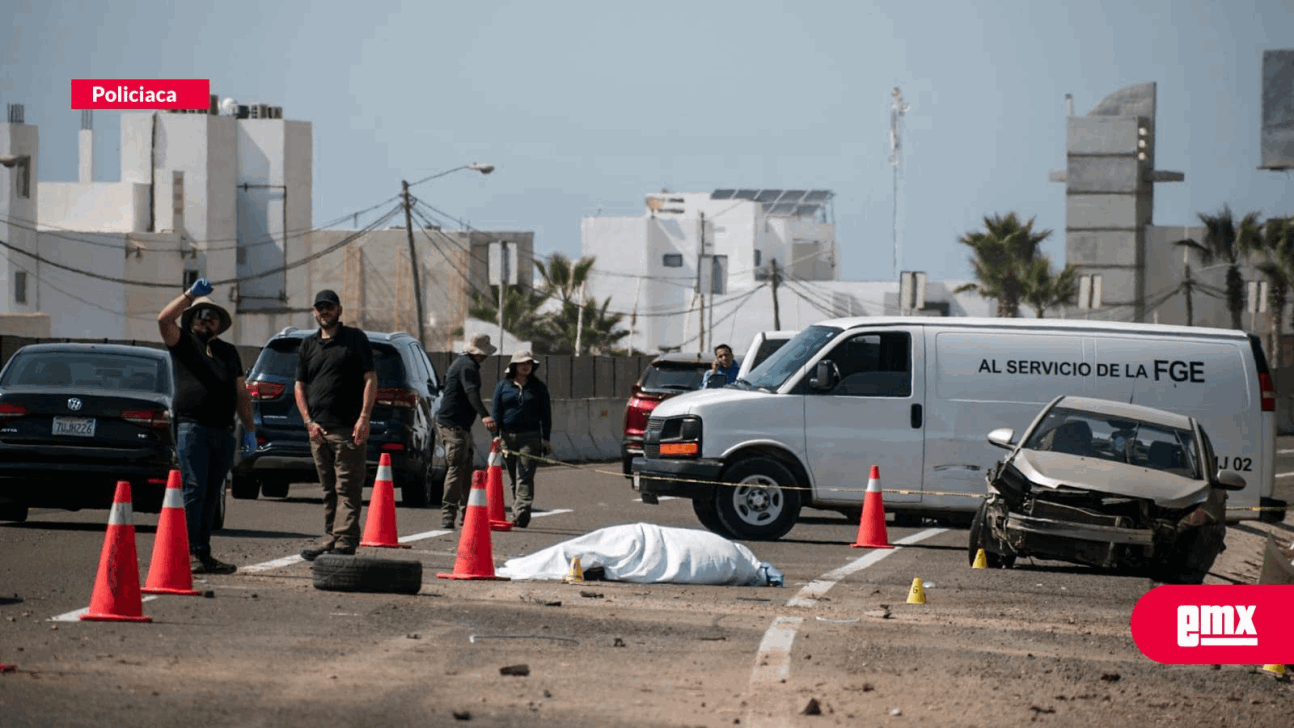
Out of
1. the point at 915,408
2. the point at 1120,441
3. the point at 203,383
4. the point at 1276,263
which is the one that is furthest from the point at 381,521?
the point at 1276,263

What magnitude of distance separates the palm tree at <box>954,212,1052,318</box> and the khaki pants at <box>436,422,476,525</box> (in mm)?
71904

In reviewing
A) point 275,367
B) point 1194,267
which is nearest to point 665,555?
point 275,367

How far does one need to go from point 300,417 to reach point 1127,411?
9.06 metres

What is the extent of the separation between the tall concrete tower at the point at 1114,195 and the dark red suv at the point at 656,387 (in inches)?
2465

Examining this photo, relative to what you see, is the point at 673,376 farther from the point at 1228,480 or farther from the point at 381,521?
the point at 1228,480

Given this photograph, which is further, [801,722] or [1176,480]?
[1176,480]

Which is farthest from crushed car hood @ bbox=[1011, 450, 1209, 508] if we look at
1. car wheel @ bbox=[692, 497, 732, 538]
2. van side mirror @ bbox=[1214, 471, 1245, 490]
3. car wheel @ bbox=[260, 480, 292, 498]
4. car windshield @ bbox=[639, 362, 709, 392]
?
car windshield @ bbox=[639, 362, 709, 392]

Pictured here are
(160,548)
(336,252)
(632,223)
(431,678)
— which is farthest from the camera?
(632,223)

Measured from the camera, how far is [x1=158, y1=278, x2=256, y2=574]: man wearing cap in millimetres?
13039

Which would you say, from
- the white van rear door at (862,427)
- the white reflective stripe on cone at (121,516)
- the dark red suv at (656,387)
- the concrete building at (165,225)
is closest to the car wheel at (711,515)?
the white van rear door at (862,427)

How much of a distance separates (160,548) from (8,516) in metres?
6.48

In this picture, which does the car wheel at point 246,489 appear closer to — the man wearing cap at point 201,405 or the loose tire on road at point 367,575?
the man wearing cap at point 201,405

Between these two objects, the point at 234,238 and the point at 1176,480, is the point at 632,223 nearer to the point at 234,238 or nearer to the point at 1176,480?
the point at 234,238

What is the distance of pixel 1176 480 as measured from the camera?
50.8 feet
